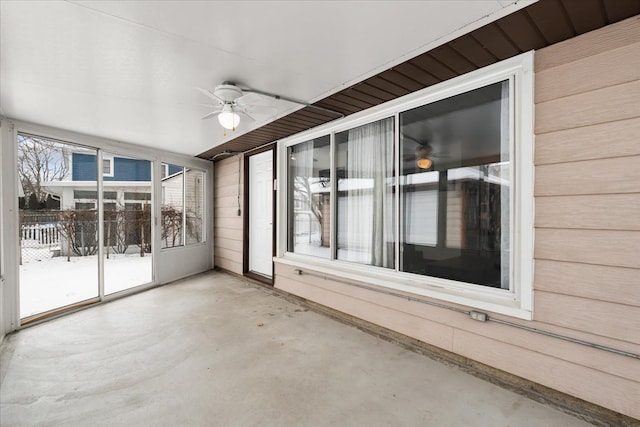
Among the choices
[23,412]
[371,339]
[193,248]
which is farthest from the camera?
[193,248]

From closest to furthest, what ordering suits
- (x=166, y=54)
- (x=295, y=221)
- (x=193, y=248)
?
(x=166, y=54) < (x=295, y=221) < (x=193, y=248)

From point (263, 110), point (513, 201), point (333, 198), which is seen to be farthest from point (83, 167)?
point (513, 201)

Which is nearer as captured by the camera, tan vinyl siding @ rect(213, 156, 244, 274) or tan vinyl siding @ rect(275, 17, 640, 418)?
tan vinyl siding @ rect(275, 17, 640, 418)

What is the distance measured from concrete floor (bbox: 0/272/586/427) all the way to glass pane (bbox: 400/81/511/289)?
0.85m

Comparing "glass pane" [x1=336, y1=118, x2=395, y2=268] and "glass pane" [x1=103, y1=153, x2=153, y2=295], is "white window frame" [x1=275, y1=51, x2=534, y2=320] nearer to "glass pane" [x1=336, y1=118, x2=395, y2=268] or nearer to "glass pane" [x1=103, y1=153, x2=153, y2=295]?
"glass pane" [x1=336, y1=118, x2=395, y2=268]

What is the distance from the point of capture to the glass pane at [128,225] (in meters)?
4.64

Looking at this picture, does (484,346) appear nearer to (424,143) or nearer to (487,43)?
(424,143)

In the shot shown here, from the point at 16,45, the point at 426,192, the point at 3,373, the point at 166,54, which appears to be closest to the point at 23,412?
the point at 3,373

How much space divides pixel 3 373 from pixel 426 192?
3.86 metres

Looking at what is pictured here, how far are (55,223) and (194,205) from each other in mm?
2198

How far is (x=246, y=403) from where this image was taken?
189 centimetres

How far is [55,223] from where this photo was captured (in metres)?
3.70

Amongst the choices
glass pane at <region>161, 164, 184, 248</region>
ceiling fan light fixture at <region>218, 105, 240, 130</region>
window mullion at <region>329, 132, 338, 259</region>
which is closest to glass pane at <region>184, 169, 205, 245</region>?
glass pane at <region>161, 164, 184, 248</region>

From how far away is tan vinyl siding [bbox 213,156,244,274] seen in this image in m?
5.37
